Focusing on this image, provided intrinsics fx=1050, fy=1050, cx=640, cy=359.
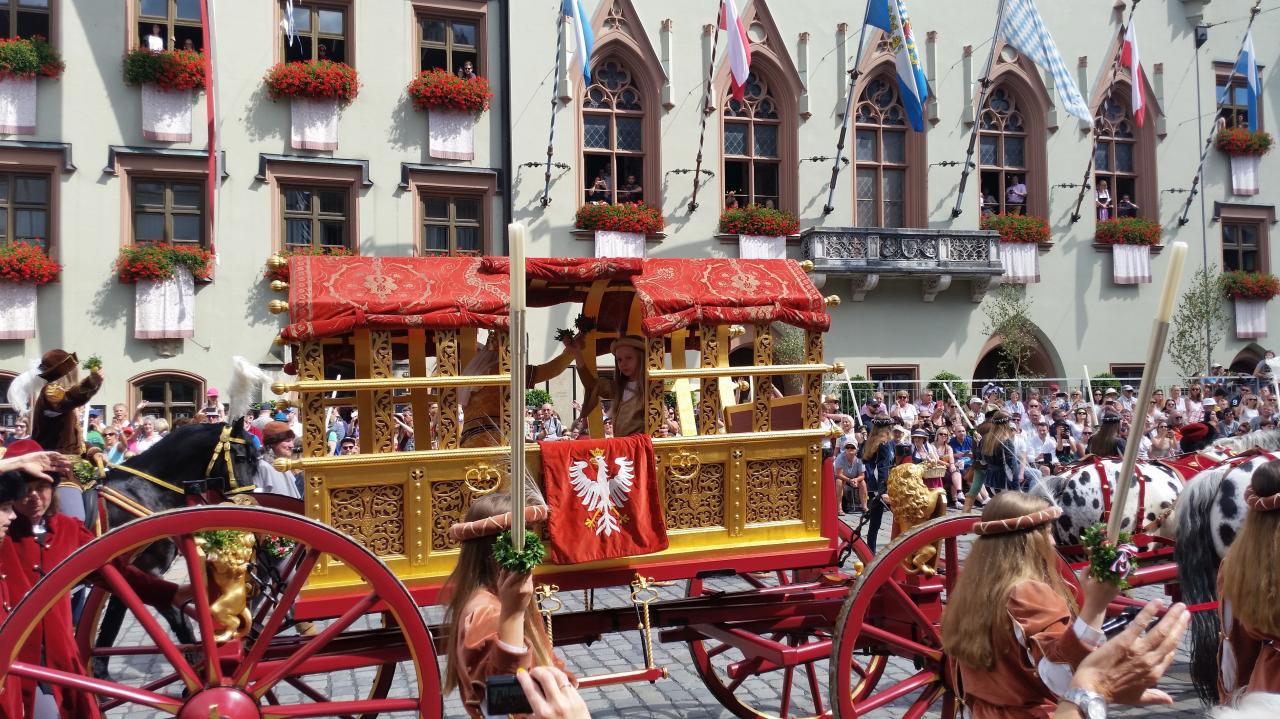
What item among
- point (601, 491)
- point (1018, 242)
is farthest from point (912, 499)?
point (1018, 242)

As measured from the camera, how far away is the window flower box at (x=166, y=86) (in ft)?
52.8

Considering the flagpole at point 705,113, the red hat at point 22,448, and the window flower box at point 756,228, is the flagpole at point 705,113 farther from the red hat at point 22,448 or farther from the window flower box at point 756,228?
the red hat at point 22,448

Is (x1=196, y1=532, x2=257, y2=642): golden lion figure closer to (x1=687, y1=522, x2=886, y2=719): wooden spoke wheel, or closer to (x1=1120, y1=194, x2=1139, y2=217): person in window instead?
(x1=687, y1=522, x2=886, y2=719): wooden spoke wheel

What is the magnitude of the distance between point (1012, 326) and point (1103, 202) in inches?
164

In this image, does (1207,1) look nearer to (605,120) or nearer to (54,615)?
(605,120)

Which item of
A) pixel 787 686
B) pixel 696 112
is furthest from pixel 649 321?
pixel 696 112

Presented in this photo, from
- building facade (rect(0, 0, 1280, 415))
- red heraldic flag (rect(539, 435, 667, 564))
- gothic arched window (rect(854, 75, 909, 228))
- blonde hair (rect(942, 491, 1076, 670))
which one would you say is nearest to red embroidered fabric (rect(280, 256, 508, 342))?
red heraldic flag (rect(539, 435, 667, 564))

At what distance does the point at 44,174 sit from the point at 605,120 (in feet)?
30.2

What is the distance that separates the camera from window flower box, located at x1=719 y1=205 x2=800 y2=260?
19281mm

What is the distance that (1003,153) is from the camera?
A: 21734 millimetres

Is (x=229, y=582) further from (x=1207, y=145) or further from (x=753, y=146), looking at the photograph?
(x=1207, y=145)

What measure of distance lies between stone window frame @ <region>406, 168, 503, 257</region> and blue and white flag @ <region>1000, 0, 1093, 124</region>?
360 inches

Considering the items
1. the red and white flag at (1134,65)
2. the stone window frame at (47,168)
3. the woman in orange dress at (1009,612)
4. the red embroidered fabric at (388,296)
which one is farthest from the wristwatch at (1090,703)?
A: the red and white flag at (1134,65)

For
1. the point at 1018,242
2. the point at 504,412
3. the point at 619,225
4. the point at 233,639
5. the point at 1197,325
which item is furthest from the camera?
the point at 1197,325
